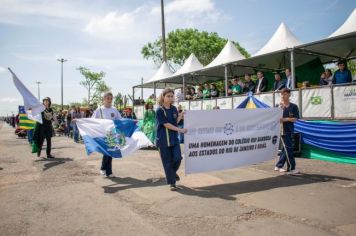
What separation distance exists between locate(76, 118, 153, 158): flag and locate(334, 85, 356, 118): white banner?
20.8 feet

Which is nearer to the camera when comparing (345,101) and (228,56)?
(345,101)

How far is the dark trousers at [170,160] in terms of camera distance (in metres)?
6.23

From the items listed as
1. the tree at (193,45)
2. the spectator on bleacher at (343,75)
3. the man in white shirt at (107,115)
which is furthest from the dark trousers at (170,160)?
the tree at (193,45)

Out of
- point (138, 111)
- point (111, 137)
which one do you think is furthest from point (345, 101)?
point (138, 111)

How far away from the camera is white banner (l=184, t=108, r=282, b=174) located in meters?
6.68

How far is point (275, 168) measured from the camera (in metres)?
8.11

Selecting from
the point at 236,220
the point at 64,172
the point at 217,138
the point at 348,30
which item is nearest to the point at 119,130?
the point at 64,172

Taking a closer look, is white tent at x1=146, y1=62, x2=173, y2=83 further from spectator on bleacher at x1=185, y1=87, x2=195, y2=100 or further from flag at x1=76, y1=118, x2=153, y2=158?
flag at x1=76, y1=118, x2=153, y2=158

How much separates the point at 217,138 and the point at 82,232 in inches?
143

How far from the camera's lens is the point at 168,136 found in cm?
630

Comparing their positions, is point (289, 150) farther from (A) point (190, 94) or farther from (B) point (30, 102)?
(A) point (190, 94)

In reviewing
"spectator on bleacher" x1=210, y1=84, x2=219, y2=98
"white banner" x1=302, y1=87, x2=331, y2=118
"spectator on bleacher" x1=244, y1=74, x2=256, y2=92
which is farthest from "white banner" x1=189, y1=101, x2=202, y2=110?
"white banner" x1=302, y1=87, x2=331, y2=118

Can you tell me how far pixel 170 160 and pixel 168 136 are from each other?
454mm

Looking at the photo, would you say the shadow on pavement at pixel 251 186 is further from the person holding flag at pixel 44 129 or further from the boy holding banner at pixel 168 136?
the person holding flag at pixel 44 129
